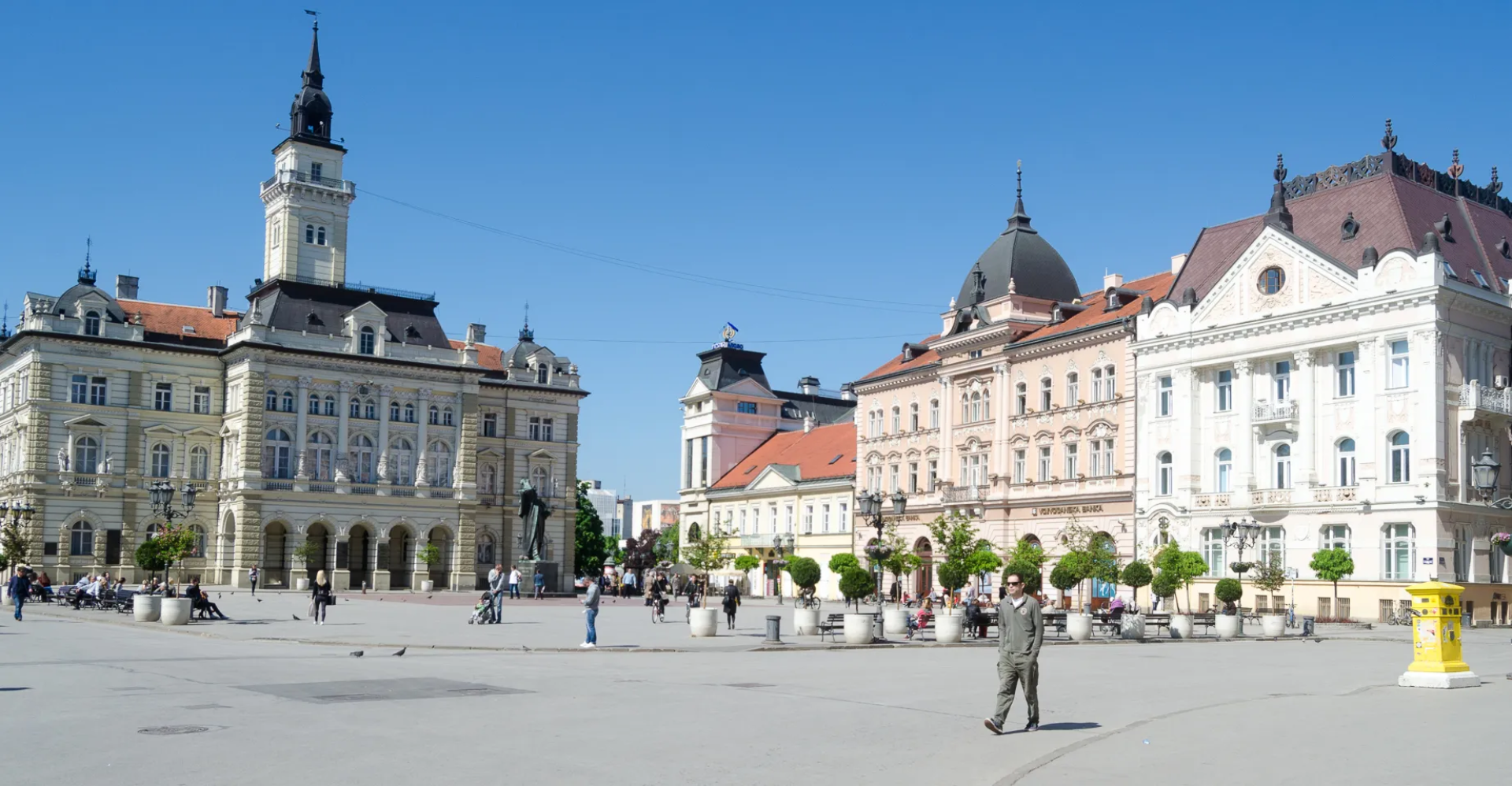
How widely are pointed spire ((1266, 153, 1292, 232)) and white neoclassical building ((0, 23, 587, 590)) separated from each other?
37.9m

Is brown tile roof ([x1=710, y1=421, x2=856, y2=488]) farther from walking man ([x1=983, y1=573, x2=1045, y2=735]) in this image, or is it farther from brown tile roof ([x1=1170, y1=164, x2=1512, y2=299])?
walking man ([x1=983, y1=573, x2=1045, y2=735])

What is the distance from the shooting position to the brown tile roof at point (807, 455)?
81.4m

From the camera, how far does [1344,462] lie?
50844 mm

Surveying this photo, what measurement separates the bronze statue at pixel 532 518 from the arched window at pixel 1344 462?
1275 inches

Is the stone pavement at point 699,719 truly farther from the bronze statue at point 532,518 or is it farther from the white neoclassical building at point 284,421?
the white neoclassical building at point 284,421

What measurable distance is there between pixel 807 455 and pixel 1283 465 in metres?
36.9

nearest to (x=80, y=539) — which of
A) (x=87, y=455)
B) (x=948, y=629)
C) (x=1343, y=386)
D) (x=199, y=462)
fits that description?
(x=87, y=455)

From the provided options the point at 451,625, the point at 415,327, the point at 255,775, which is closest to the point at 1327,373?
the point at 451,625

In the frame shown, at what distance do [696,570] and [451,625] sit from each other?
50.5 metres

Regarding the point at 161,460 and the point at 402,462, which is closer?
the point at 161,460

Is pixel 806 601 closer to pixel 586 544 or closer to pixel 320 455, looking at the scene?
pixel 320 455

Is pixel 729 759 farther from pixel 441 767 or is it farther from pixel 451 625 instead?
pixel 451 625

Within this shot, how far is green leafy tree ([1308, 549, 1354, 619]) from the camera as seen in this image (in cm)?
4731

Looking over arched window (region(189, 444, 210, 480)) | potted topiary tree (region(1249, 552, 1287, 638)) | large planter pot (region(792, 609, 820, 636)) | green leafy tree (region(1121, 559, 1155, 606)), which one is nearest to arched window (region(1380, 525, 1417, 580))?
potted topiary tree (region(1249, 552, 1287, 638))
